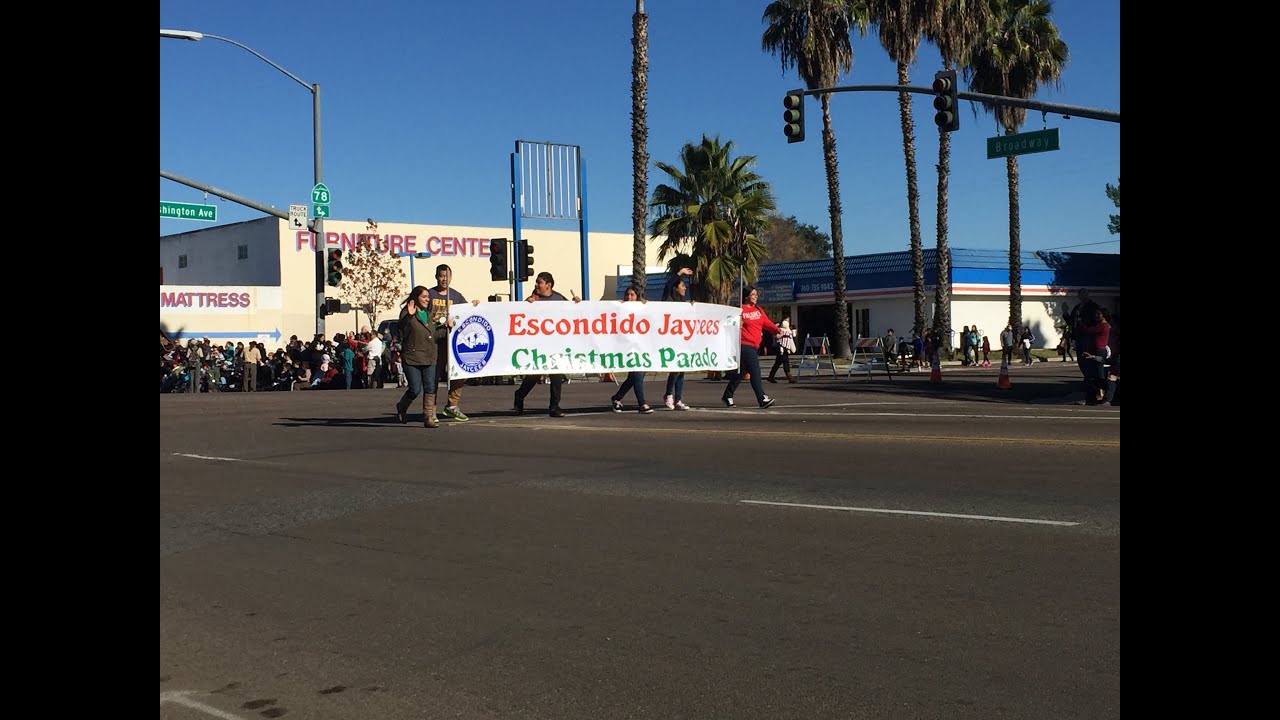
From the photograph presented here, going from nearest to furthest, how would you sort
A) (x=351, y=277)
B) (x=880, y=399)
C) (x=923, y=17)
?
(x=880, y=399)
(x=923, y=17)
(x=351, y=277)

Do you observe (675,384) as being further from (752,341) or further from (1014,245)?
(1014,245)

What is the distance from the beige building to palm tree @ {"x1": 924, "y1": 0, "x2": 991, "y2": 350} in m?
19.9

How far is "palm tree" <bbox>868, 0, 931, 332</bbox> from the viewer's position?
4322cm

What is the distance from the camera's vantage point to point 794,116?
25891 millimetres

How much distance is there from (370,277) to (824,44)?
86.2 ft

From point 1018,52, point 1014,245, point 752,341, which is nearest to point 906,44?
point 1018,52

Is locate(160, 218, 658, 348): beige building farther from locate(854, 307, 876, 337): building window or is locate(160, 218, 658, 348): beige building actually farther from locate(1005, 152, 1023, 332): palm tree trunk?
locate(1005, 152, 1023, 332): palm tree trunk

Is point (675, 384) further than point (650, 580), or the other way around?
point (675, 384)

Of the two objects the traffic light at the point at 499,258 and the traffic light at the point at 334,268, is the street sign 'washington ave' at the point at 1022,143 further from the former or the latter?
the traffic light at the point at 334,268

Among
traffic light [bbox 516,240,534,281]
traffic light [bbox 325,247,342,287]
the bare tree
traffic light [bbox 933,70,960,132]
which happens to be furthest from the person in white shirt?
the bare tree
